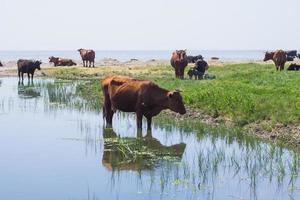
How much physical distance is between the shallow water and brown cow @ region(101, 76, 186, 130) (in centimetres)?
66

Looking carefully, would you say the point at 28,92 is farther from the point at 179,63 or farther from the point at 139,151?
the point at 139,151

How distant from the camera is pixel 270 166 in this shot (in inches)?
426

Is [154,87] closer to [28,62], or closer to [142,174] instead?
[142,174]

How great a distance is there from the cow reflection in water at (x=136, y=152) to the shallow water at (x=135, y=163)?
0.07 feet

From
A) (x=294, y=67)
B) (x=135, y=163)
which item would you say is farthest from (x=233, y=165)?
(x=294, y=67)

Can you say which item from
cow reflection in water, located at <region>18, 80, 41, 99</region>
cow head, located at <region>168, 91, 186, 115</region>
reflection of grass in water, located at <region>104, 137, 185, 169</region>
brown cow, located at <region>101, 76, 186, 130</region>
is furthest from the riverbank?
cow reflection in water, located at <region>18, 80, 41, 99</region>

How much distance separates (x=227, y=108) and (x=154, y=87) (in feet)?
10.00

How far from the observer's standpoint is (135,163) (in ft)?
38.4

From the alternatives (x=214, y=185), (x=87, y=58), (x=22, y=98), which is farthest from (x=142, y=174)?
(x=87, y=58)

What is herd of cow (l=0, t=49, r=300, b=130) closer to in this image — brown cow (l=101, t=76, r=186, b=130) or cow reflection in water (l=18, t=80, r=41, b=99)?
brown cow (l=101, t=76, r=186, b=130)

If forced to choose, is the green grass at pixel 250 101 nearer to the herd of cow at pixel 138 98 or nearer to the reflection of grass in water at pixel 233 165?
the reflection of grass in water at pixel 233 165

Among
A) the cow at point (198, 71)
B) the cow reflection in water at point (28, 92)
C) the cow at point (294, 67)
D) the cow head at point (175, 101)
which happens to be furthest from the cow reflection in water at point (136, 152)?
the cow at point (294, 67)

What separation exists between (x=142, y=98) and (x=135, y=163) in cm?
440

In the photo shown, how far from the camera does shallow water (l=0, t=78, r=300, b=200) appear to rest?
959 centimetres
